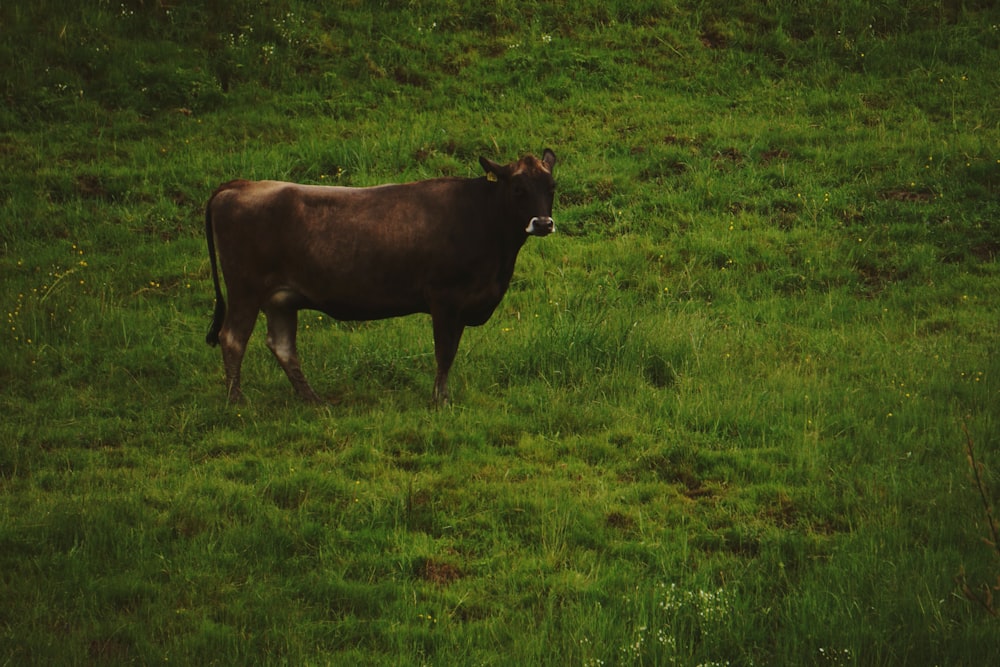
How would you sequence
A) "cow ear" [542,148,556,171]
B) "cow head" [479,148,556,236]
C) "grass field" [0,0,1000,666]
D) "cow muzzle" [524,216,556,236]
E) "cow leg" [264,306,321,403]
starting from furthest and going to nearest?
"cow ear" [542,148,556,171] < "cow leg" [264,306,321,403] < "cow head" [479,148,556,236] < "cow muzzle" [524,216,556,236] < "grass field" [0,0,1000,666]

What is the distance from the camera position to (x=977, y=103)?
16828mm

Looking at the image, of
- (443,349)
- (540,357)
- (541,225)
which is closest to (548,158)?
(541,225)

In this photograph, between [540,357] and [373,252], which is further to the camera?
[540,357]

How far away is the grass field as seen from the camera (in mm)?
6941

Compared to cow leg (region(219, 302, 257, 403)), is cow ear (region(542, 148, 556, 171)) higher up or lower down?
higher up

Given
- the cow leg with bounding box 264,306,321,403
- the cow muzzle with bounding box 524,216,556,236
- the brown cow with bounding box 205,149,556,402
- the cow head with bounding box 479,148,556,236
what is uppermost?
the cow head with bounding box 479,148,556,236

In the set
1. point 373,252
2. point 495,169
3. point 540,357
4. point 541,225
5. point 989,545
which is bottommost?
point 540,357

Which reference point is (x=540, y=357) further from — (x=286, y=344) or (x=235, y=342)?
(x=235, y=342)

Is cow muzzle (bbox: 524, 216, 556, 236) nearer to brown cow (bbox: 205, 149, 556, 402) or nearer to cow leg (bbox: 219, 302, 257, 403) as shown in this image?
brown cow (bbox: 205, 149, 556, 402)

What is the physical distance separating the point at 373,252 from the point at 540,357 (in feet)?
→ 5.94

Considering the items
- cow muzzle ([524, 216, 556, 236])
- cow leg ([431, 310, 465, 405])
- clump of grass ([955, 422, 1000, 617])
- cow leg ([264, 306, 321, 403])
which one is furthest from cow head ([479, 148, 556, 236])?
clump of grass ([955, 422, 1000, 617])

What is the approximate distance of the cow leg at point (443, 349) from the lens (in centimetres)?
1026

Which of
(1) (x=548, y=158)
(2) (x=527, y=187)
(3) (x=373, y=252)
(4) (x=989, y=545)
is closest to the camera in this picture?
(4) (x=989, y=545)

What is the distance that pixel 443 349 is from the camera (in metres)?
10.3
